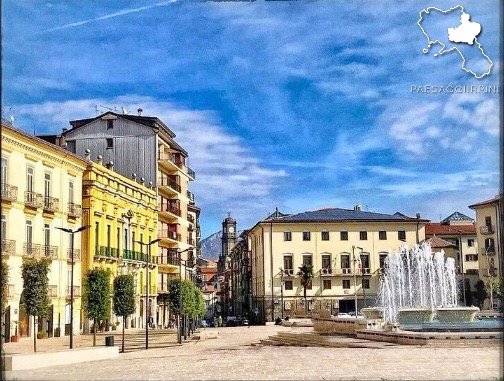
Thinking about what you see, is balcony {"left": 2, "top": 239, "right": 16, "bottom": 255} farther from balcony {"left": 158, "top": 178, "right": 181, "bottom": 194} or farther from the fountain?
balcony {"left": 158, "top": 178, "right": 181, "bottom": 194}

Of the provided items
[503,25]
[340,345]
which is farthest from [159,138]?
[503,25]

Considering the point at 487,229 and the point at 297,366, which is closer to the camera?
the point at 297,366

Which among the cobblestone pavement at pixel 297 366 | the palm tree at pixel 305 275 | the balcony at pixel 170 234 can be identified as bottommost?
the cobblestone pavement at pixel 297 366

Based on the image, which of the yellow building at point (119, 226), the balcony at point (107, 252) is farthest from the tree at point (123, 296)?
the balcony at point (107, 252)

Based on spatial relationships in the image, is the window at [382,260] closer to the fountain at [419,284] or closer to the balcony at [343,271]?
the balcony at [343,271]

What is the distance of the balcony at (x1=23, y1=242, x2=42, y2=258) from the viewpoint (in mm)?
27766

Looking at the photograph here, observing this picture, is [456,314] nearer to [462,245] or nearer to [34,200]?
[34,200]

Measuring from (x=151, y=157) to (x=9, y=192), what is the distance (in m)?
21.2

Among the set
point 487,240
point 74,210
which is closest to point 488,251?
point 487,240

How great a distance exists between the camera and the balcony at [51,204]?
2907 centimetres

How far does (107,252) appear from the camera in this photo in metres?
37.6

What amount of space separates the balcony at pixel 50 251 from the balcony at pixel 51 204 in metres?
1.52

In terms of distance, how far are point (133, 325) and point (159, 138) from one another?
40.3 ft

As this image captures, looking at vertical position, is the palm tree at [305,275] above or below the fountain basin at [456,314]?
above
